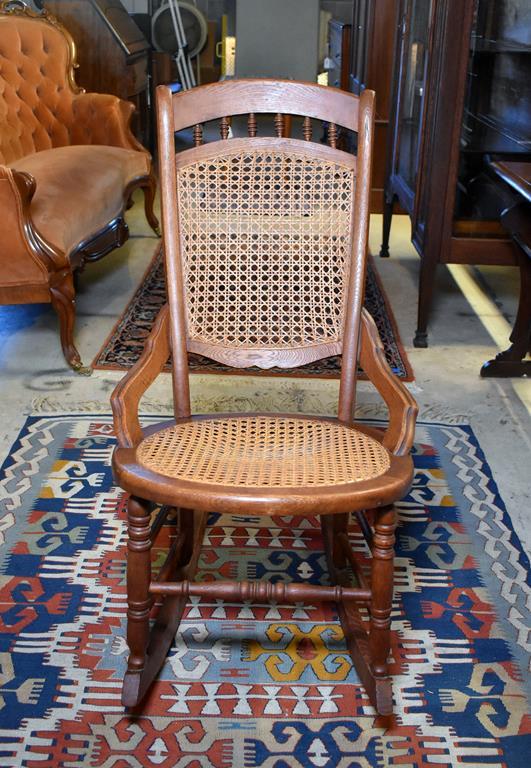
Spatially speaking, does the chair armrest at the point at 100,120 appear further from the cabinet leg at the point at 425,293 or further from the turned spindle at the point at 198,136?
the turned spindle at the point at 198,136

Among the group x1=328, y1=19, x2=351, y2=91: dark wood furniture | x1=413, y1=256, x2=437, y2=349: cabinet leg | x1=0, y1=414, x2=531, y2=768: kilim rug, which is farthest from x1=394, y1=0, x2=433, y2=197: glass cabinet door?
x1=328, y1=19, x2=351, y2=91: dark wood furniture

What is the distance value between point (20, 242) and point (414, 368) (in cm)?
162

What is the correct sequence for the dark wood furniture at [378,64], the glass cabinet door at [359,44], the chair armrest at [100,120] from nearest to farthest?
the chair armrest at [100,120]
the dark wood furniture at [378,64]
the glass cabinet door at [359,44]

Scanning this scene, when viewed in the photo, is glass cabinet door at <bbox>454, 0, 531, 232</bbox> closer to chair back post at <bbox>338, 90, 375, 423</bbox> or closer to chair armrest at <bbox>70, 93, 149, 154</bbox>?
chair back post at <bbox>338, 90, 375, 423</bbox>

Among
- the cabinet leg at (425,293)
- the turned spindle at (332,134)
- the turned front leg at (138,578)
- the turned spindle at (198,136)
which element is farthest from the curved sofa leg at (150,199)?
the turned front leg at (138,578)

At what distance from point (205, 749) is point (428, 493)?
1217 millimetres

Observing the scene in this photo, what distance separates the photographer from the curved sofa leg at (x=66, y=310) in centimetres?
354

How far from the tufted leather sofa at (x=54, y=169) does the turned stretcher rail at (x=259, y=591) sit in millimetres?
1899

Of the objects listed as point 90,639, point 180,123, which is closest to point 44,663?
point 90,639

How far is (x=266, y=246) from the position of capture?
2.26 metres

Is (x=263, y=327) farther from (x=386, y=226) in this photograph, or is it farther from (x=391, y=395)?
(x=386, y=226)

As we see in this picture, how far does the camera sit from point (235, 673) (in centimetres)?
204

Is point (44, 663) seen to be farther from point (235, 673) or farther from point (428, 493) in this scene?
point (428, 493)

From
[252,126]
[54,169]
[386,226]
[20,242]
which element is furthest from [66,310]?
[386,226]
